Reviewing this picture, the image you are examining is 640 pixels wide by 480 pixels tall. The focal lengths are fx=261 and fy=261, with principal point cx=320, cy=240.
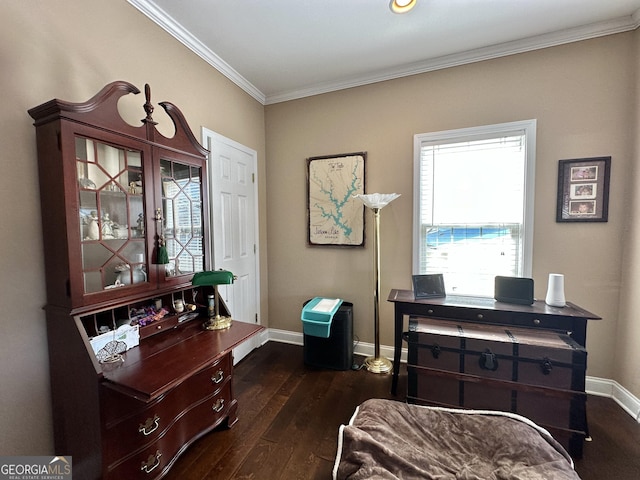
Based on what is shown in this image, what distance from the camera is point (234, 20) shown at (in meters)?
1.90

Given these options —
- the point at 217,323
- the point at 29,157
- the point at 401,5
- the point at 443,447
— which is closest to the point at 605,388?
the point at 443,447

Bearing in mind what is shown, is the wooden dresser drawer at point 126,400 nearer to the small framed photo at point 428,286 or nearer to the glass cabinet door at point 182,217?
the glass cabinet door at point 182,217

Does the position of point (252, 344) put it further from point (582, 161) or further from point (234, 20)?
point (582, 161)

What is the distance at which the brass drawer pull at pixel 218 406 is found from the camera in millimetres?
1664

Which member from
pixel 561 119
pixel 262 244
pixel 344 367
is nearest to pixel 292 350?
pixel 344 367

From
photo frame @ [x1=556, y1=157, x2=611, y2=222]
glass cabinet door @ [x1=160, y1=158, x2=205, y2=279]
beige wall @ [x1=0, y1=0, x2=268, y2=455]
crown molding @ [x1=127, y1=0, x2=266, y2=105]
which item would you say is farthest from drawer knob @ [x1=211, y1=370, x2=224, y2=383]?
photo frame @ [x1=556, y1=157, x2=611, y2=222]

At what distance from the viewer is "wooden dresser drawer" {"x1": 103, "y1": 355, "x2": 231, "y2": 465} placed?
45.7 inches

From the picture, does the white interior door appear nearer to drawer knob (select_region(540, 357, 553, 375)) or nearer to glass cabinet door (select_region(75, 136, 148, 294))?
glass cabinet door (select_region(75, 136, 148, 294))

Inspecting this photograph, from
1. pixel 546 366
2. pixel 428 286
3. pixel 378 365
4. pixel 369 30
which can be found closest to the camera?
pixel 546 366

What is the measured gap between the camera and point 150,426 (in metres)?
1.28

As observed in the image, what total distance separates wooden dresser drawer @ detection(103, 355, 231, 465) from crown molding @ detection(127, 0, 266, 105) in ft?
7.75

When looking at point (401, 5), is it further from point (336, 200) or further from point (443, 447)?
point (443, 447)

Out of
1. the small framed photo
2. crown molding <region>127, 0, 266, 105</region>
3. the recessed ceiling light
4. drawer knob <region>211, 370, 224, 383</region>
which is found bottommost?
drawer knob <region>211, 370, 224, 383</region>

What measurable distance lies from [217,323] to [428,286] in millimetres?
1672
